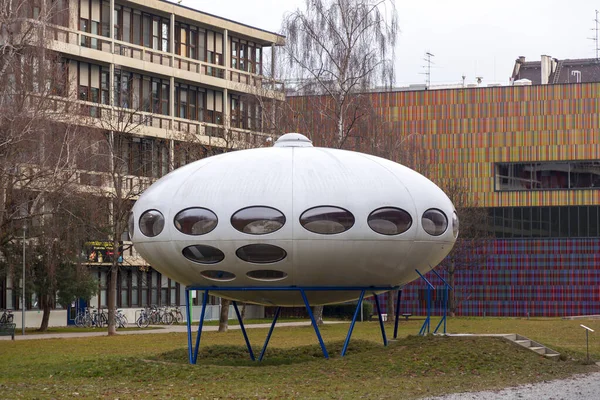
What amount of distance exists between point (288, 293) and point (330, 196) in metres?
2.69

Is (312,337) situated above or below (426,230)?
below

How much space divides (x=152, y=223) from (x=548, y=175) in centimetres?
5198

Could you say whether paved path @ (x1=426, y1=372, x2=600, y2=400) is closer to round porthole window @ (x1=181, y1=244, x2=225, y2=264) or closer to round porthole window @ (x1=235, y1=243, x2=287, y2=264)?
round porthole window @ (x1=235, y1=243, x2=287, y2=264)

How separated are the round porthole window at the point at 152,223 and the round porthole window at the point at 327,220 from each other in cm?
305

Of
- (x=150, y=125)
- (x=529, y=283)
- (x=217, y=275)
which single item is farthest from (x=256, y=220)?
(x=529, y=283)

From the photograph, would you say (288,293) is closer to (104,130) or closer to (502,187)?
(104,130)

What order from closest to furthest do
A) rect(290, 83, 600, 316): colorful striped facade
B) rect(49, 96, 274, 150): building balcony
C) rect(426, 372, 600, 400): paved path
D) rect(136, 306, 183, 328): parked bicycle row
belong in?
rect(426, 372, 600, 400): paved path
rect(49, 96, 274, 150): building balcony
rect(136, 306, 183, 328): parked bicycle row
rect(290, 83, 600, 316): colorful striped facade

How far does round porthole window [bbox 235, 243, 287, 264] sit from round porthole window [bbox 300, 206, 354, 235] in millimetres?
759

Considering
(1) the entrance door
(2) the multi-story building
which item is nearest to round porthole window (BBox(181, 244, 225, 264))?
(2) the multi-story building

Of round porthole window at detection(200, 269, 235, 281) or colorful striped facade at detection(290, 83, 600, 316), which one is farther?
colorful striped facade at detection(290, 83, 600, 316)

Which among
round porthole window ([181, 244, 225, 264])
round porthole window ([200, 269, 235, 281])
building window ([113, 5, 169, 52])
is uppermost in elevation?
building window ([113, 5, 169, 52])

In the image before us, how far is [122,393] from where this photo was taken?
62.4 ft

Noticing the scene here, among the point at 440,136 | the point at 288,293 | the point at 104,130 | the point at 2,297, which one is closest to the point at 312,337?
the point at 104,130

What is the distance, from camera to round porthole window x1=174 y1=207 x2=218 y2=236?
22484mm
